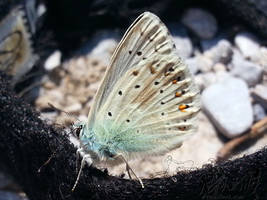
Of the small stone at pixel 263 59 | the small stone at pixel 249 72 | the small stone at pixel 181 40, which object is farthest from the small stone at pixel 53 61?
the small stone at pixel 263 59

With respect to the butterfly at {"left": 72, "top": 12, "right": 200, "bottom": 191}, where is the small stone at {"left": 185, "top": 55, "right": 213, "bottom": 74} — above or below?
below

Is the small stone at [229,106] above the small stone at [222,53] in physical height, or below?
below

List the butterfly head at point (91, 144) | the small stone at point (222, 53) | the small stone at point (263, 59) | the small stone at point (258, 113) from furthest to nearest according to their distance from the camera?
the small stone at point (222, 53) < the small stone at point (263, 59) < the small stone at point (258, 113) < the butterfly head at point (91, 144)

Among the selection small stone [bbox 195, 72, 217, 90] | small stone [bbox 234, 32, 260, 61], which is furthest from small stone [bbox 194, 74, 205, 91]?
small stone [bbox 234, 32, 260, 61]

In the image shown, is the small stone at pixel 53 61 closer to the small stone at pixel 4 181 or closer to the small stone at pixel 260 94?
the small stone at pixel 4 181

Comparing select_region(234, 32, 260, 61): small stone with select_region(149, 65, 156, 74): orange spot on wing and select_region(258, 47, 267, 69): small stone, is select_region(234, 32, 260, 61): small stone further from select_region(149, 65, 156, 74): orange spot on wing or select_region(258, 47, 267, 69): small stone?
select_region(149, 65, 156, 74): orange spot on wing

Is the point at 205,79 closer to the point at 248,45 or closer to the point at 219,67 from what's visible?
the point at 219,67

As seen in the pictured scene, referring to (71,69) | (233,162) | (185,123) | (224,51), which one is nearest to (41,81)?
(71,69)
